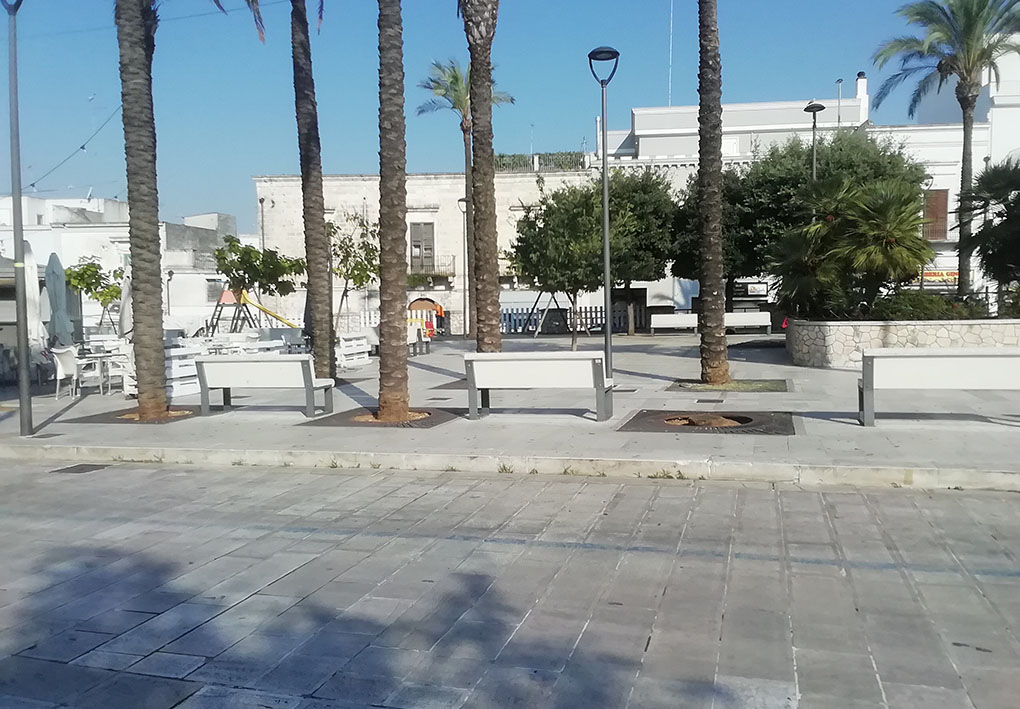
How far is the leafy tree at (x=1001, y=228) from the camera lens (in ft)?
61.1

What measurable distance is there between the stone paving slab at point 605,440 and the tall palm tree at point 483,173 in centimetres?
132

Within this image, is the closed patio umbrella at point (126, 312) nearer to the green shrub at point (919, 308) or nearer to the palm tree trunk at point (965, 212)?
the green shrub at point (919, 308)

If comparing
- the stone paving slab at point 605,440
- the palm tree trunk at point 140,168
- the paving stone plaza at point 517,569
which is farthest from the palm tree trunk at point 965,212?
the palm tree trunk at point 140,168

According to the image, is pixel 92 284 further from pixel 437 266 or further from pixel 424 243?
pixel 424 243

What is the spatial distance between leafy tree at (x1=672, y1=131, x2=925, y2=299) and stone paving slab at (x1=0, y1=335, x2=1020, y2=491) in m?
17.4

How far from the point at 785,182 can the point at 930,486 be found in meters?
25.9

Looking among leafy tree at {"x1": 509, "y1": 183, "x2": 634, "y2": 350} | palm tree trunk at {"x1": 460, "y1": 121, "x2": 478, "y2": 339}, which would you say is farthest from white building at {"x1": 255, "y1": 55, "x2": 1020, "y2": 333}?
leafy tree at {"x1": 509, "y1": 183, "x2": 634, "y2": 350}

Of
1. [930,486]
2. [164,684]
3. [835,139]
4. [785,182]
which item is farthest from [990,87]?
[164,684]

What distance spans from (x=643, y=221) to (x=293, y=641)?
96.2ft

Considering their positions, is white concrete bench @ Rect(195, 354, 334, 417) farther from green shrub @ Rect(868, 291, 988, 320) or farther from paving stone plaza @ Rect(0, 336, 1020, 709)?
green shrub @ Rect(868, 291, 988, 320)

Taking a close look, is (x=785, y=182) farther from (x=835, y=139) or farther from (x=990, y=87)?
(x=990, y=87)

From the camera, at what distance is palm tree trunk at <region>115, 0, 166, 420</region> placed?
475 inches

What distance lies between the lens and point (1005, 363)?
960 cm

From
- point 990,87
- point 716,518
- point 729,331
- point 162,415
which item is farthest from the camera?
point 990,87
